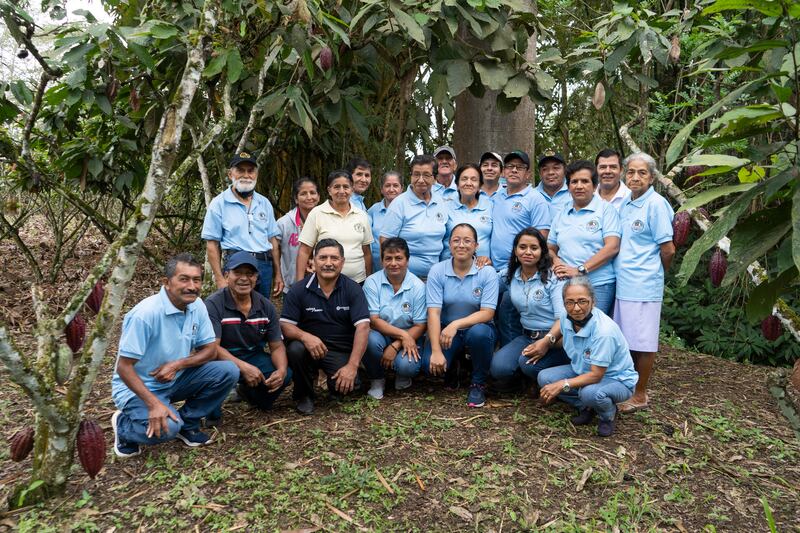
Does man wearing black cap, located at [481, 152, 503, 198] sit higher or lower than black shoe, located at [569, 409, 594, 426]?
higher

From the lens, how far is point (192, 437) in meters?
3.08

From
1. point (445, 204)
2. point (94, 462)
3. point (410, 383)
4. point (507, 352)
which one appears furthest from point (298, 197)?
point (94, 462)

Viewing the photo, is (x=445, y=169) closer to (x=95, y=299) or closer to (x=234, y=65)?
(x=234, y=65)

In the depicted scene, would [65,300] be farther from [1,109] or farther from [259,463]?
[259,463]

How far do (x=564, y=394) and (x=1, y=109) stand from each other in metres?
3.83

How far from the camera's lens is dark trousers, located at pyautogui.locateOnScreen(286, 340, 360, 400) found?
3.54 metres

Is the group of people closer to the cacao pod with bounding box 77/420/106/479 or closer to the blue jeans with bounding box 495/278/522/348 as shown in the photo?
the blue jeans with bounding box 495/278/522/348

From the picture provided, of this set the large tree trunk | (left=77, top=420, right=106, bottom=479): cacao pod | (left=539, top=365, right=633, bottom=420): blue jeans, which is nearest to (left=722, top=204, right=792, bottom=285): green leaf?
(left=539, top=365, right=633, bottom=420): blue jeans

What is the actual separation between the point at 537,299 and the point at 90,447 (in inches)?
90.7

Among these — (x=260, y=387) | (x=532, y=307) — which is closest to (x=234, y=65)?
(x=260, y=387)

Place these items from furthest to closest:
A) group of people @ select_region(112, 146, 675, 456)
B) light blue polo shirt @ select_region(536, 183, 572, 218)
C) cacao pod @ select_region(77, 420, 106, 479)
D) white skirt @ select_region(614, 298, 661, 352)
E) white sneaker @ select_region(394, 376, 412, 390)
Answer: light blue polo shirt @ select_region(536, 183, 572, 218)
white sneaker @ select_region(394, 376, 412, 390)
white skirt @ select_region(614, 298, 661, 352)
group of people @ select_region(112, 146, 675, 456)
cacao pod @ select_region(77, 420, 106, 479)

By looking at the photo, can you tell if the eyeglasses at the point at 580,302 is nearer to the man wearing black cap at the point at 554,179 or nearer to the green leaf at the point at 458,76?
the man wearing black cap at the point at 554,179

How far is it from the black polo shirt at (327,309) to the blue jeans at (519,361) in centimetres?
79

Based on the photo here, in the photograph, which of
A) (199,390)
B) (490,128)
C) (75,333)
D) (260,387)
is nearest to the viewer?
(75,333)
